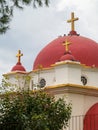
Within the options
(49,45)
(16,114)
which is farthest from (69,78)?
(16,114)

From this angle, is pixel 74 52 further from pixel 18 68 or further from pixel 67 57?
pixel 18 68

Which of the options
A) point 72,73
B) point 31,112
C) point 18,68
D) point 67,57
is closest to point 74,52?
point 67,57

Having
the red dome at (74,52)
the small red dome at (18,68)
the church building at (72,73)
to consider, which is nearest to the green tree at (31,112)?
the church building at (72,73)

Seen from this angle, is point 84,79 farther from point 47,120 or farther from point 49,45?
point 47,120

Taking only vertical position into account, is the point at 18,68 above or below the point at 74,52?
below

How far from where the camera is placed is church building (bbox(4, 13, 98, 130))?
2203cm

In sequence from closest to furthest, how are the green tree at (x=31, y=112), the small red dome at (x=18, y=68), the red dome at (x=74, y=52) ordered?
the green tree at (x=31, y=112), the red dome at (x=74, y=52), the small red dome at (x=18, y=68)

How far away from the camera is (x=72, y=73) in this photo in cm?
2245

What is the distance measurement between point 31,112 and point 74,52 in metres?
9.10

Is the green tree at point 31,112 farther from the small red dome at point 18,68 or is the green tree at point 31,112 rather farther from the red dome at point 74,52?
the small red dome at point 18,68

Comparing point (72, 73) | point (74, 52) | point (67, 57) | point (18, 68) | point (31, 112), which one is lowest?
point (31, 112)

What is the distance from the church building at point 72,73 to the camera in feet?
72.3

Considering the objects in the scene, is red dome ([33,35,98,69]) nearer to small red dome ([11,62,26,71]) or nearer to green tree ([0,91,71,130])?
small red dome ([11,62,26,71])

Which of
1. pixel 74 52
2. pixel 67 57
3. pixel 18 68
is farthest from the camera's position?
pixel 18 68
